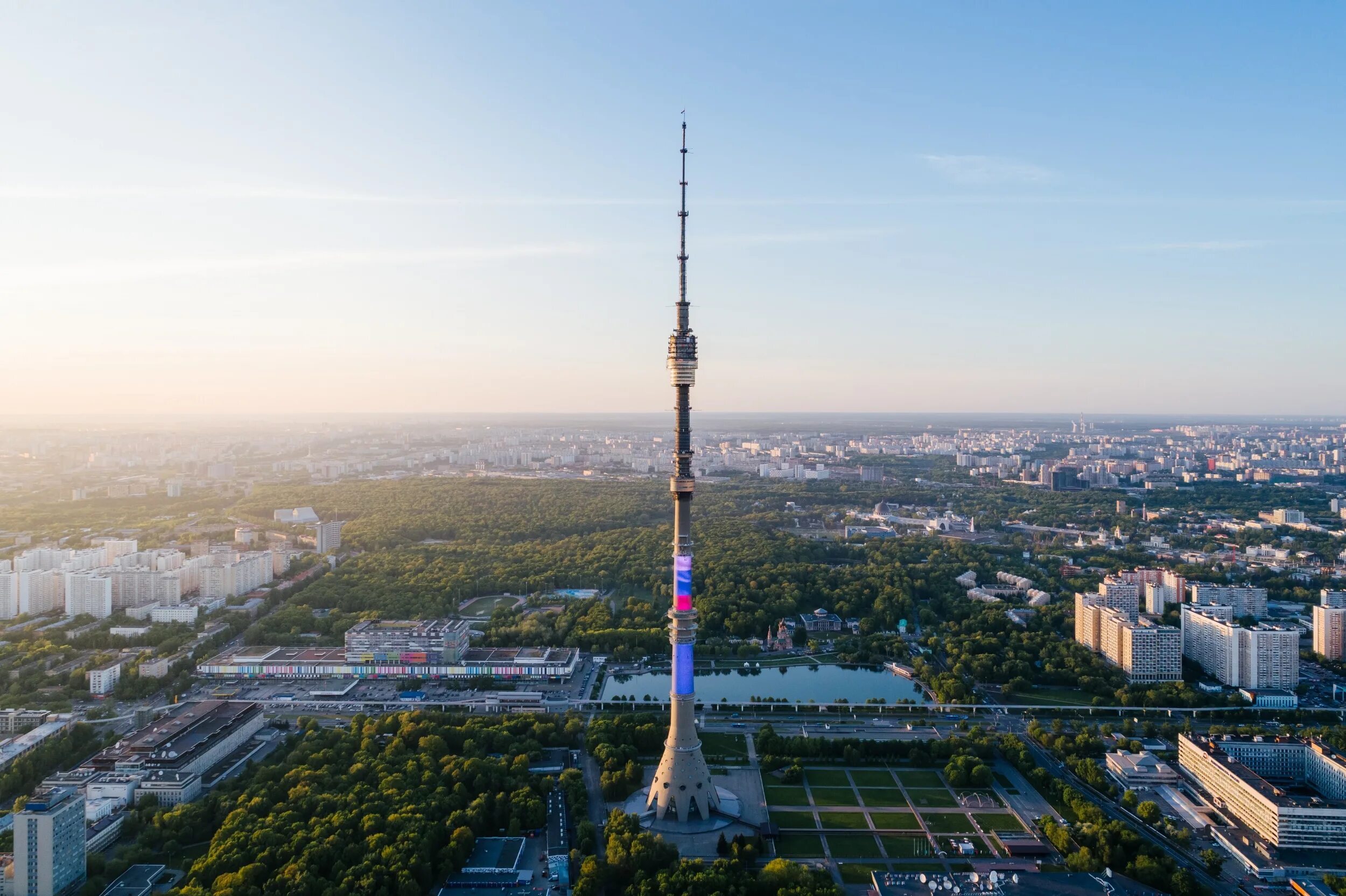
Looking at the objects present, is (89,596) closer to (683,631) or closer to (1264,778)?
(683,631)

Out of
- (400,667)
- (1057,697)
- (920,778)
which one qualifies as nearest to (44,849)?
(400,667)

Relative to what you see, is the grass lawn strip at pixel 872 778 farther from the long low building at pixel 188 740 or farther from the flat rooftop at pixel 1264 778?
the long low building at pixel 188 740

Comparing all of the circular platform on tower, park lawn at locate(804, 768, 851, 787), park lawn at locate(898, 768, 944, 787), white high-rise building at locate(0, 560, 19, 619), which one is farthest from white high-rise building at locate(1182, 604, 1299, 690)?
white high-rise building at locate(0, 560, 19, 619)

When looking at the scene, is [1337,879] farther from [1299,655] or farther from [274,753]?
[274,753]

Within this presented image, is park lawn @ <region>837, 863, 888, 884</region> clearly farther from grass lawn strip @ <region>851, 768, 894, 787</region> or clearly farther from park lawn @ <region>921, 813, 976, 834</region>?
grass lawn strip @ <region>851, 768, 894, 787</region>

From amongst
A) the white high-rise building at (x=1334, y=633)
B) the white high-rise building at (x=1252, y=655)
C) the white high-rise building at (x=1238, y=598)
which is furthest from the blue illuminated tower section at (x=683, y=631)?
the white high-rise building at (x=1238, y=598)
